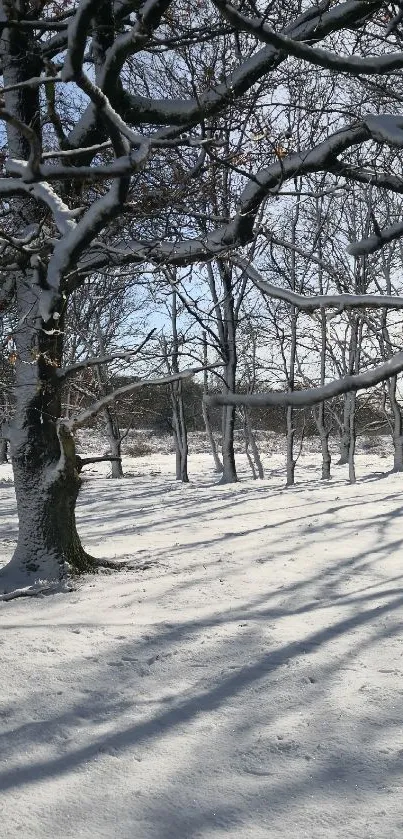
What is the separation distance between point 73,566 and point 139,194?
346 centimetres

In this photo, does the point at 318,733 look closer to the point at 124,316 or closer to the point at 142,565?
the point at 142,565

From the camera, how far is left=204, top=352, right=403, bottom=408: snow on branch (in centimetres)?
152

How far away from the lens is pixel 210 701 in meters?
2.93

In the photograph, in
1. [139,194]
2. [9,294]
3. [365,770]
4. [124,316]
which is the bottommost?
[365,770]

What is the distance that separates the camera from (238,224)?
200 inches

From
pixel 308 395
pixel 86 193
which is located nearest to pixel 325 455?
pixel 86 193

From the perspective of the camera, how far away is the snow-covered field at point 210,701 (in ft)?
6.83

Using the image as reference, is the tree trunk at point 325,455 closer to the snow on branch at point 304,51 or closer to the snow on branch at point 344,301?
the snow on branch at point 344,301

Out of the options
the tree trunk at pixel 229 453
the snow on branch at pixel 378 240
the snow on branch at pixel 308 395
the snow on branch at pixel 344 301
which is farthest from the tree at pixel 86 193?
the tree trunk at pixel 229 453

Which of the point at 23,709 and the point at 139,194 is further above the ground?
the point at 139,194

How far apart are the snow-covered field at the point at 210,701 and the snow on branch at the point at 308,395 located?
144 centimetres

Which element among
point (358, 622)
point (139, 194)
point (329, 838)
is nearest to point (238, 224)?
point (139, 194)

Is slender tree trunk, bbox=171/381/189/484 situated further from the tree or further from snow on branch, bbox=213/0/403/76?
snow on branch, bbox=213/0/403/76

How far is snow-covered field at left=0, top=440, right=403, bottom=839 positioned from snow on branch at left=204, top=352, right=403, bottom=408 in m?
1.44
